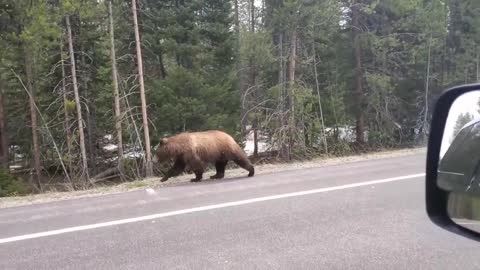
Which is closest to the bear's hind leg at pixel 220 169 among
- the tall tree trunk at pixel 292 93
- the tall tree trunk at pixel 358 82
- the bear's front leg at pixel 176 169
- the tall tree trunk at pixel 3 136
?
the bear's front leg at pixel 176 169

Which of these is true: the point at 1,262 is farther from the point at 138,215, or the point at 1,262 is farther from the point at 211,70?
the point at 211,70

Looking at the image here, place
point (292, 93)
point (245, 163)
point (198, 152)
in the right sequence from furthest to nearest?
1. point (292, 93)
2. point (245, 163)
3. point (198, 152)

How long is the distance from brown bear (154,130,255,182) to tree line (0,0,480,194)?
22.6 ft

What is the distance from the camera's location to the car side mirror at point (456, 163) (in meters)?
2.14

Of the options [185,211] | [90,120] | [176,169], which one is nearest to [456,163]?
[185,211]

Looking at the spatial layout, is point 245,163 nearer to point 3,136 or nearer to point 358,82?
point 3,136

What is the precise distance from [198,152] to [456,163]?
8867mm

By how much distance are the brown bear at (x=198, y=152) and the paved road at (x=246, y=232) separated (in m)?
2.35

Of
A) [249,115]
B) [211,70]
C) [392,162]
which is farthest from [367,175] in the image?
[211,70]

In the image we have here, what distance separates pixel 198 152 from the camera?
10.9 metres

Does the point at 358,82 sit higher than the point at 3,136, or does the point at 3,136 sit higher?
the point at 358,82

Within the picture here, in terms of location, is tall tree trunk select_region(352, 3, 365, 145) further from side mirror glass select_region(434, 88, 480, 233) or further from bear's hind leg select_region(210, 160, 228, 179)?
side mirror glass select_region(434, 88, 480, 233)

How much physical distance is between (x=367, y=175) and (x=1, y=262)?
6.72 m

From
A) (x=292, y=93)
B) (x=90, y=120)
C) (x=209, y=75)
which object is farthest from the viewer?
(x=209, y=75)
